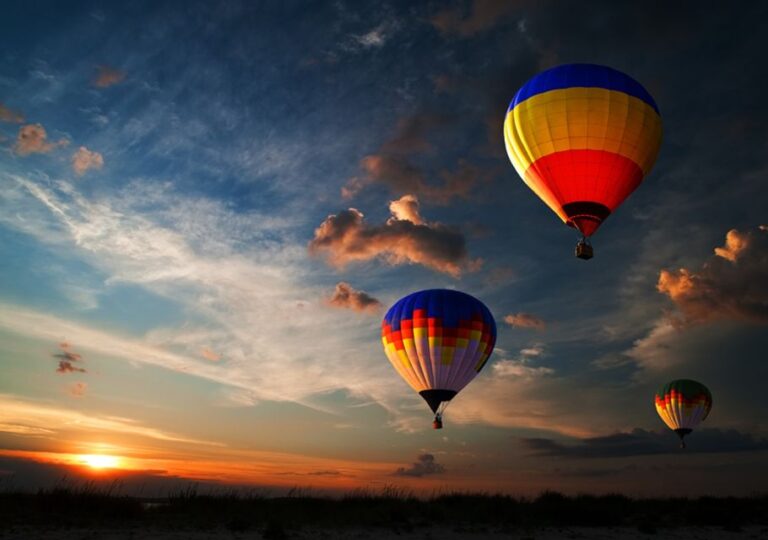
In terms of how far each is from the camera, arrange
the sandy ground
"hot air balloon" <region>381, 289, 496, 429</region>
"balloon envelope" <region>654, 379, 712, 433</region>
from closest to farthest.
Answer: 1. the sandy ground
2. "hot air balloon" <region>381, 289, 496, 429</region>
3. "balloon envelope" <region>654, 379, 712, 433</region>

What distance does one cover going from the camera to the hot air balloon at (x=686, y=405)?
228 ft

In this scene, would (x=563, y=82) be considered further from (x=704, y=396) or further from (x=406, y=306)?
(x=704, y=396)

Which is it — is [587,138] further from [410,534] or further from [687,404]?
[687,404]

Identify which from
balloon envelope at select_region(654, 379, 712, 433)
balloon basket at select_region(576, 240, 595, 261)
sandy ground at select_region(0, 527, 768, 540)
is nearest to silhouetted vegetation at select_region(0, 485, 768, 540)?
sandy ground at select_region(0, 527, 768, 540)

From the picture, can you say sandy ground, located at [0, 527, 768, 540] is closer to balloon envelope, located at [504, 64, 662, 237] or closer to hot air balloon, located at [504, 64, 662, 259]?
hot air balloon, located at [504, 64, 662, 259]

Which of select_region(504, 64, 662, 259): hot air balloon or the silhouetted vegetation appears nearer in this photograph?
the silhouetted vegetation

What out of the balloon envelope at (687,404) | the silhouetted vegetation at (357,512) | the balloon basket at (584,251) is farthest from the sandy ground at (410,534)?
the balloon envelope at (687,404)

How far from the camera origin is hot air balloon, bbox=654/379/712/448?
2731 inches

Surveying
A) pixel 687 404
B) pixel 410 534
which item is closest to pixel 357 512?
pixel 410 534

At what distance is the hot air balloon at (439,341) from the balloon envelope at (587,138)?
12.3 metres

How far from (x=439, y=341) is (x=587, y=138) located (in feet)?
60.8

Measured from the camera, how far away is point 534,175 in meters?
36.3

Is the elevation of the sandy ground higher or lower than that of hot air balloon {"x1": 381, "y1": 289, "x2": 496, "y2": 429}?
lower

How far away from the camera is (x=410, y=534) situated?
20688mm
